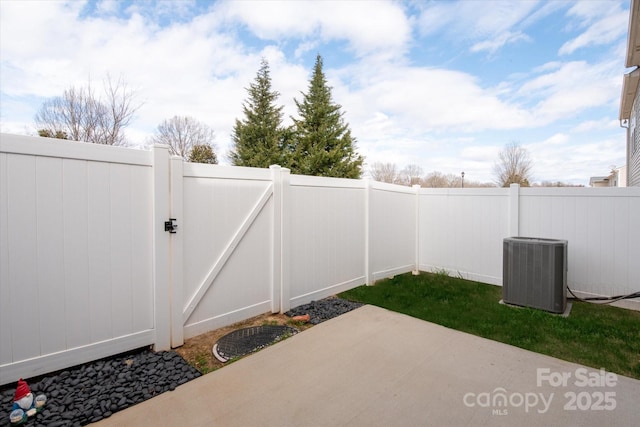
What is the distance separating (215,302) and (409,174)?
25357 millimetres

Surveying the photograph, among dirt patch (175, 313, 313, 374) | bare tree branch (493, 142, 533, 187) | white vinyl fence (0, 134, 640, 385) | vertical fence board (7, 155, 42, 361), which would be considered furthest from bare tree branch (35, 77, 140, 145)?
bare tree branch (493, 142, 533, 187)

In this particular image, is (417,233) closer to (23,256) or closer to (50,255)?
(50,255)

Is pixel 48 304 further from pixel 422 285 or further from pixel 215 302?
pixel 422 285

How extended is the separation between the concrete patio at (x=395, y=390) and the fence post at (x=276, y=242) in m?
0.90

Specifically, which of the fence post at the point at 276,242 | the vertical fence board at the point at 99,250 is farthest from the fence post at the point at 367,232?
the vertical fence board at the point at 99,250

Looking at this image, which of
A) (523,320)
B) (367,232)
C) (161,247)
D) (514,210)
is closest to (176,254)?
(161,247)

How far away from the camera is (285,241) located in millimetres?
3959

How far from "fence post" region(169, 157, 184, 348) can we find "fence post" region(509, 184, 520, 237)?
203 inches

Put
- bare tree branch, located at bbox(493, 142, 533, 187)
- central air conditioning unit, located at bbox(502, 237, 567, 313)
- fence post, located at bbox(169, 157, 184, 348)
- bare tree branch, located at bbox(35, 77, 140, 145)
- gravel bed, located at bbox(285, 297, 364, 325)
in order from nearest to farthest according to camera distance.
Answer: fence post, located at bbox(169, 157, 184, 348), gravel bed, located at bbox(285, 297, 364, 325), central air conditioning unit, located at bbox(502, 237, 567, 313), bare tree branch, located at bbox(35, 77, 140, 145), bare tree branch, located at bbox(493, 142, 533, 187)

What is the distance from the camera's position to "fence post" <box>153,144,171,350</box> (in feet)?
9.20

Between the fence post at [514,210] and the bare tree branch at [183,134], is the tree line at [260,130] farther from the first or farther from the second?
the fence post at [514,210]

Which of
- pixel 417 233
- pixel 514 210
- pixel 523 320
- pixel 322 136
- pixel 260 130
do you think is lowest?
pixel 523 320

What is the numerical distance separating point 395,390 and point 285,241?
2204 mm

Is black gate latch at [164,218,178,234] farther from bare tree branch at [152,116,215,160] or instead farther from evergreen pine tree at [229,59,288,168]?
bare tree branch at [152,116,215,160]
